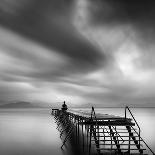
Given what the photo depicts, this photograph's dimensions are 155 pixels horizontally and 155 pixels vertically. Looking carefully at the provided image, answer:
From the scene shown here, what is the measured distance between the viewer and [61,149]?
25.3 m

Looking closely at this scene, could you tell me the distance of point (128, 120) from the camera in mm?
19766

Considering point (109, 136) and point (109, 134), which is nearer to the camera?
point (109, 136)

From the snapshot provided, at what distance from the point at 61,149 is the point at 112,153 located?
6348 mm

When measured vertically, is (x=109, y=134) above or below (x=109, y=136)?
below

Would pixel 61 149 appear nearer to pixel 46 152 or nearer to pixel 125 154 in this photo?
pixel 46 152

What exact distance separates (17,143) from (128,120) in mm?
15485

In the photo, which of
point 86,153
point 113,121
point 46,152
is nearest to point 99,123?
point 113,121

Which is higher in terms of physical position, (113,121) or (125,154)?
(113,121)

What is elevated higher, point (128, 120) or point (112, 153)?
point (128, 120)

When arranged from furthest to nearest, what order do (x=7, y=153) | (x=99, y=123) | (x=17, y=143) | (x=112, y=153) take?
(x=17, y=143) → (x=7, y=153) → (x=112, y=153) → (x=99, y=123)

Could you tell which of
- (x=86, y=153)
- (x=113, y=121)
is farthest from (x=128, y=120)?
(x=86, y=153)

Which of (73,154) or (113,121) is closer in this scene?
(113,121)

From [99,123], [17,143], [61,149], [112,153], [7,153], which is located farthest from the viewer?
[17,143]

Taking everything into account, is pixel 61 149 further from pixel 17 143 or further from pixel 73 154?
pixel 17 143
